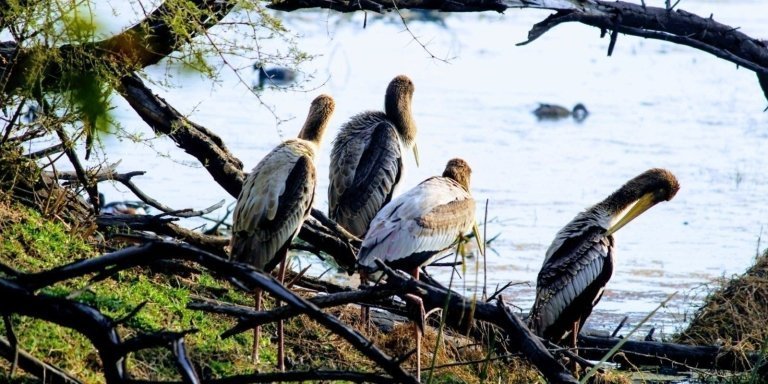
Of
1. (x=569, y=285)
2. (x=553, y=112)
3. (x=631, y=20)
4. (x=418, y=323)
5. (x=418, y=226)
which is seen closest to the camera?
(x=418, y=323)

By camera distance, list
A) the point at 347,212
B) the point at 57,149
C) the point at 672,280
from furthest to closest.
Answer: the point at 672,280 → the point at 347,212 → the point at 57,149

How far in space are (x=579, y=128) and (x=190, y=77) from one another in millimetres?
14597

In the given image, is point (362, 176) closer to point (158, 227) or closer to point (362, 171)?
point (362, 171)

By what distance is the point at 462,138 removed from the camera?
15898mm

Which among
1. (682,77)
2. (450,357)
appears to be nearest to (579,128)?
(682,77)

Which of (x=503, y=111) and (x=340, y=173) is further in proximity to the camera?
→ (x=503, y=111)

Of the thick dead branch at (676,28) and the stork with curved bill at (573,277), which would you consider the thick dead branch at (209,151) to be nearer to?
the stork with curved bill at (573,277)

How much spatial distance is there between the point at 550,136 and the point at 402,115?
8694 millimetres

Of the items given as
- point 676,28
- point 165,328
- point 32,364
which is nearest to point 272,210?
point 165,328

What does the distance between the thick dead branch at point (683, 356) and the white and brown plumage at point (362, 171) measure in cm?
172

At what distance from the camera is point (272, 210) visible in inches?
231

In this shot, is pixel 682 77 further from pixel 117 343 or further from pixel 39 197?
pixel 117 343

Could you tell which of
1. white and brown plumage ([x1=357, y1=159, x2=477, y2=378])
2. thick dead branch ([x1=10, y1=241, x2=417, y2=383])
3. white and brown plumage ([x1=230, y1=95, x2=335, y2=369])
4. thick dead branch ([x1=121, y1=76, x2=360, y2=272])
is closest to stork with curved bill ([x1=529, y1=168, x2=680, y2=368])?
white and brown plumage ([x1=357, y1=159, x2=477, y2=378])

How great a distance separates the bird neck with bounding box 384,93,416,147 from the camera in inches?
340
